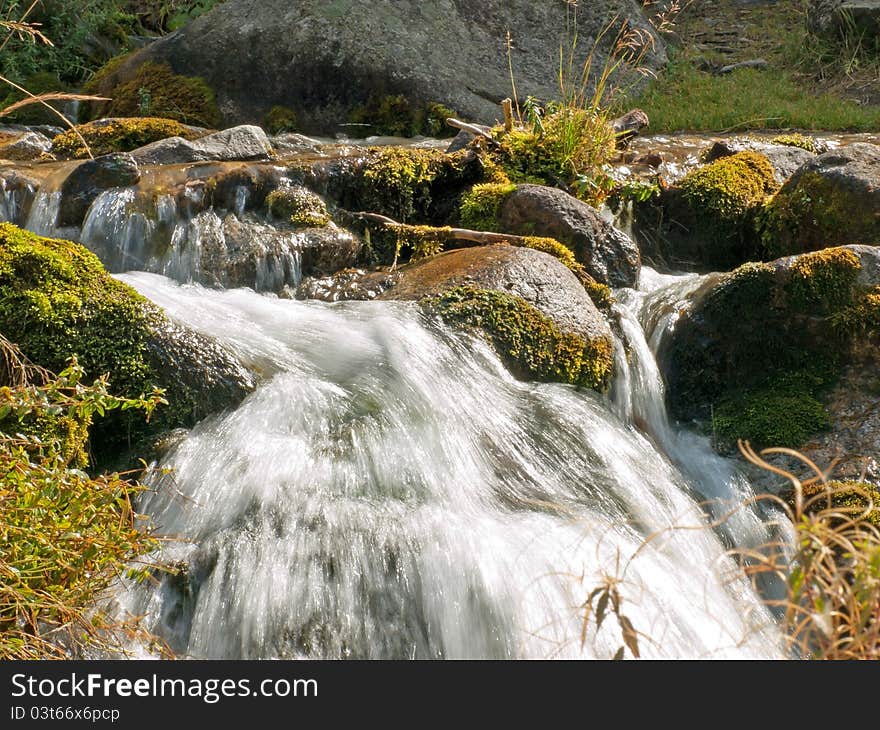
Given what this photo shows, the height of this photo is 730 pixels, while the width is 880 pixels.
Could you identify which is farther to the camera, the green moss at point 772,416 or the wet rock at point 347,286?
the wet rock at point 347,286

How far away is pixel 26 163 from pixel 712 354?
5.57 metres

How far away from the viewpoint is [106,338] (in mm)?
4836

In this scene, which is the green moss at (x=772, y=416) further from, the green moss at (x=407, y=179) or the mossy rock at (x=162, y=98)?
the mossy rock at (x=162, y=98)

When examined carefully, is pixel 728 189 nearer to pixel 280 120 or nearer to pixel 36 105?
pixel 280 120

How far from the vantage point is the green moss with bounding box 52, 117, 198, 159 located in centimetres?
867

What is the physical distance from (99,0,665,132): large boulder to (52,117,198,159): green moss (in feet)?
7.59

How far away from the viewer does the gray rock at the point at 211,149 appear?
7832 millimetres

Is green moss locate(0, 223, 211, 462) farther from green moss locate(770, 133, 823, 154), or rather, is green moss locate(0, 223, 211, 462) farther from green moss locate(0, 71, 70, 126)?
green moss locate(770, 133, 823, 154)

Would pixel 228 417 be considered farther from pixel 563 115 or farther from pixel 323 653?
pixel 563 115

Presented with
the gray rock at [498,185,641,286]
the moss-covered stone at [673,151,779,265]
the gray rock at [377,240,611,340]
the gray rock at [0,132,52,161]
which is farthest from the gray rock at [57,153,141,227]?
the moss-covered stone at [673,151,779,265]

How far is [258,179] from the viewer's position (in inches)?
292

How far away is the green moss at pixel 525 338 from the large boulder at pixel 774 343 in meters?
0.66

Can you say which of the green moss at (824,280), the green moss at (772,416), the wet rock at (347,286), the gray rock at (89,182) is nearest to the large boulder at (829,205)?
the green moss at (824,280)

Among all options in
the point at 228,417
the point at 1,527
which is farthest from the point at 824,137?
the point at 1,527
